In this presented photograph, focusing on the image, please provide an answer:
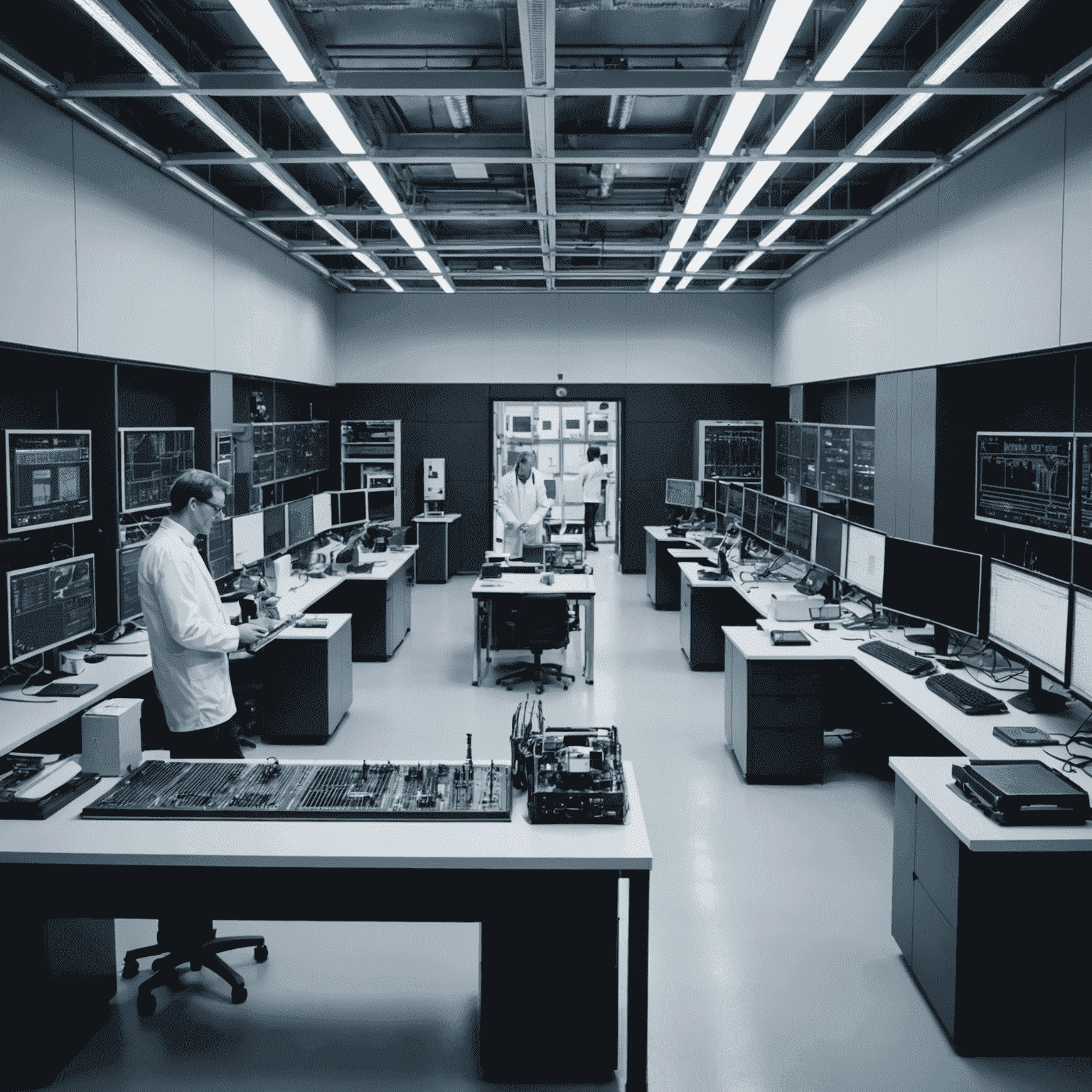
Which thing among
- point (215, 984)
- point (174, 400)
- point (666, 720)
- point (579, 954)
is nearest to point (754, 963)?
point (579, 954)

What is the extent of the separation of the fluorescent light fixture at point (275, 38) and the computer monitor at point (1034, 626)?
11.0ft

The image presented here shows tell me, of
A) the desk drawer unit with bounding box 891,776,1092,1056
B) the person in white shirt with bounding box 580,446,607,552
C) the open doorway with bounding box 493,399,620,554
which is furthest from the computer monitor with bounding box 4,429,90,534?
the open doorway with bounding box 493,399,620,554

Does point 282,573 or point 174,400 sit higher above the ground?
point 174,400

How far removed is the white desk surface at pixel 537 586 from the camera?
6.57 m

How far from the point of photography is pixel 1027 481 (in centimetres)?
533

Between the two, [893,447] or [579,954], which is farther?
[893,447]

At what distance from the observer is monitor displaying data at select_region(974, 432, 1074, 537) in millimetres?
4941

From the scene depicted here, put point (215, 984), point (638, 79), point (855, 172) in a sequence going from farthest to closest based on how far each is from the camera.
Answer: point (855, 172)
point (638, 79)
point (215, 984)

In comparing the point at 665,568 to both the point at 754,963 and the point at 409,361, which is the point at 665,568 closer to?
the point at 409,361

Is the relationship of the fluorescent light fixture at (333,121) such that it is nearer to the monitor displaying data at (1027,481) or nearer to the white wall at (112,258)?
the white wall at (112,258)

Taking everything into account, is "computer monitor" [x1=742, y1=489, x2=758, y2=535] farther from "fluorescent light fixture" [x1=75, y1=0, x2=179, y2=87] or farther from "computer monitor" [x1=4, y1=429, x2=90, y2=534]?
"fluorescent light fixture" [x1=75, y1=0, x2=179, y2=87]

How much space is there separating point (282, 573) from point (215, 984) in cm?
366

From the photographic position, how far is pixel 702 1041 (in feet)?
9.07

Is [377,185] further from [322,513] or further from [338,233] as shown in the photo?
[322,513]
